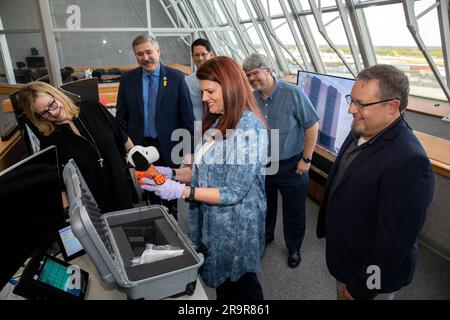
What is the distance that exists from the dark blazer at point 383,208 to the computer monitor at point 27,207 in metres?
1.12

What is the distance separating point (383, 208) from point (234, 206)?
0.60 m

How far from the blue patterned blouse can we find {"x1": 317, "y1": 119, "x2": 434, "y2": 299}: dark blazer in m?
0.35

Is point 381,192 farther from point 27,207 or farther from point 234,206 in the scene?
point 27,207

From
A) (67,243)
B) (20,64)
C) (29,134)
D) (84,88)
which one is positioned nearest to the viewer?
(67,243)

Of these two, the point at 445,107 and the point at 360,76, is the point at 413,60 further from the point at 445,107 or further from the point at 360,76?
the point at 360,76

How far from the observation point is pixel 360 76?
119cm

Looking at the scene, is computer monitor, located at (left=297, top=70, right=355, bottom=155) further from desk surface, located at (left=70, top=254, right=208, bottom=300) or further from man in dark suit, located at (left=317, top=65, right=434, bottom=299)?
desk surface, located at (left=70, top=254, right=208, bottom=300)

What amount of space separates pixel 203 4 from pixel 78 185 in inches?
292

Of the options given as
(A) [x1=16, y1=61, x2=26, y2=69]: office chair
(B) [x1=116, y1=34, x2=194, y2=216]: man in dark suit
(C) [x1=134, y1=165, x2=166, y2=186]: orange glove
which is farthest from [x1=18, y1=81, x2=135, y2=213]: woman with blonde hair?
(A) [x1=16, y1=61, x2=26, y2=69]: office chair

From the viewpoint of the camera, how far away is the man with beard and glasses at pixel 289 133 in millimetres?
2080

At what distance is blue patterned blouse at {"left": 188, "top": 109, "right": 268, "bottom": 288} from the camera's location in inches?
49.6

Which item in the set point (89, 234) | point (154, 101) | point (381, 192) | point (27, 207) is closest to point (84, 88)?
point (154, 101)

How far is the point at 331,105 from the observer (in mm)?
2875
